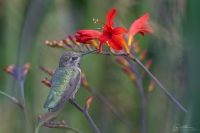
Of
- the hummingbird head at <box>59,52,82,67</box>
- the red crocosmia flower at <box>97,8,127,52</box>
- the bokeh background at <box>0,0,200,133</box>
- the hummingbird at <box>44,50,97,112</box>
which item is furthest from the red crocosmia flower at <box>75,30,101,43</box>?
the bokeh background at <box>0,0,200,133</box>

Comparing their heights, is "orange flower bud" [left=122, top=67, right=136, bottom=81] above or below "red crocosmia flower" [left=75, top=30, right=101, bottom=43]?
below

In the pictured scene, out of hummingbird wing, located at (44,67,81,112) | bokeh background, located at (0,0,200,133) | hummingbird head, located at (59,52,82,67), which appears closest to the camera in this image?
hummingbird wing, located at (44,67,81,112)

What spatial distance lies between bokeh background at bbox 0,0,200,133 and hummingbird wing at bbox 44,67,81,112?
31cm

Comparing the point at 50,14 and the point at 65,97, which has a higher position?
the point at 50,14

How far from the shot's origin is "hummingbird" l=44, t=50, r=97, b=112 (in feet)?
4.37

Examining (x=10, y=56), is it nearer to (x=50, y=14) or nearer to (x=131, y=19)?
(x=50, y=14)

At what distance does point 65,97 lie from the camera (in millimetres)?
1362

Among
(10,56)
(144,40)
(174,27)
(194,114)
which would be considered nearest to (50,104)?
(194,114)

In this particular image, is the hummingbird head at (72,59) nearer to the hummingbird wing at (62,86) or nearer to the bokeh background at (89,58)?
the hummingbird wing at (62,86)

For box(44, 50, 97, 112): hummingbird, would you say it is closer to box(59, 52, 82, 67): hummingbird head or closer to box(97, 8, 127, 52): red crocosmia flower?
box(59, 52, 82, 67): hummingbird head

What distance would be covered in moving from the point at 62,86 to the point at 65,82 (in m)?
0.03

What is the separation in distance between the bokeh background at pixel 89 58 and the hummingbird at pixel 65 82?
31cm

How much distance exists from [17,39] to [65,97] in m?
1.29

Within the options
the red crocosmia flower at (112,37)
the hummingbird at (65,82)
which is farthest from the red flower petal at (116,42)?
the hummingbird at (65,82)
